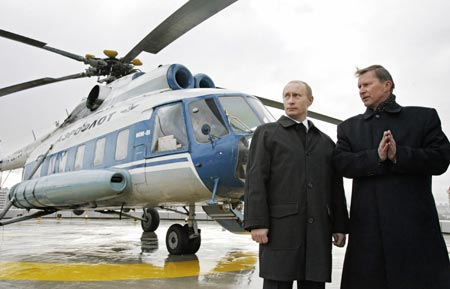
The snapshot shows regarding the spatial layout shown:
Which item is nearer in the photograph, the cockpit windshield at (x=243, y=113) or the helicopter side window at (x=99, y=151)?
the cockpit windshield at (x=243, y=113)

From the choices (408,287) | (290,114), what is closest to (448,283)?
(408,287)

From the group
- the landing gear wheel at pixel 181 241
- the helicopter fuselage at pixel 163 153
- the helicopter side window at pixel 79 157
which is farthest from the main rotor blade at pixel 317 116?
the helicopter side window at pixel 79 157

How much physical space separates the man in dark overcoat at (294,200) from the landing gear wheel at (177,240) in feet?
16.7

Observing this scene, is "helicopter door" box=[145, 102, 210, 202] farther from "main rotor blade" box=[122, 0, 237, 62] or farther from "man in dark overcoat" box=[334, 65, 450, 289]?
"man in dark overcoat" box=[334, 65, 450, 289]

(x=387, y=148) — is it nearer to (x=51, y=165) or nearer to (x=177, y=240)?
(x=177, y=240)

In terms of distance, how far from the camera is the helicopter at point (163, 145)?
225 inches

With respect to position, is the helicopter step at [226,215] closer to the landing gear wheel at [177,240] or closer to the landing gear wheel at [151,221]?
the landing gear wheel at [177,240]

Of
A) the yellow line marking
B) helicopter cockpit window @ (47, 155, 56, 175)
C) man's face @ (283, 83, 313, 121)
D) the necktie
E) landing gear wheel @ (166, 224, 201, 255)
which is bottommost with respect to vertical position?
the yellow line marking

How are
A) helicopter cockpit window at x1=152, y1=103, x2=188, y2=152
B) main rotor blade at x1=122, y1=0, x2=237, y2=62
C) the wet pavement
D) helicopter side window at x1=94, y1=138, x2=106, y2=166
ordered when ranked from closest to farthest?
the wet pavement
main rotor blade at x1=122, y1=0, x2=237, y2=62
helicopter cockpit window at x1=152, y1=103, x2=188, y2=152
helicopter side window at x1=94, y1=138, x2=106, y2=166

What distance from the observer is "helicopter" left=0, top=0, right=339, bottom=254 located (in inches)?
225

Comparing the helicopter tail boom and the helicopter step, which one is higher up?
the helicopter tail boom

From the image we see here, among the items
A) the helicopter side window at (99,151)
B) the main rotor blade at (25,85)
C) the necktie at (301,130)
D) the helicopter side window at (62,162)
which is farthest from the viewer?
the main rotor blade at (25,85)

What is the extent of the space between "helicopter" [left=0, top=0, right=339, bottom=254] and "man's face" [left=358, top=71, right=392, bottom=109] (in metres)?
2.98

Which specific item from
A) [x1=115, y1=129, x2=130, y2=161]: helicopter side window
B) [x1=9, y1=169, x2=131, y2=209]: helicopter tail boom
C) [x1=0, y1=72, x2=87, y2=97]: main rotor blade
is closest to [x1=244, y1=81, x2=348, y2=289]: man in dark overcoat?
[x1=9, y1=169, x2=131, y2=209]: helicopter tail boom
